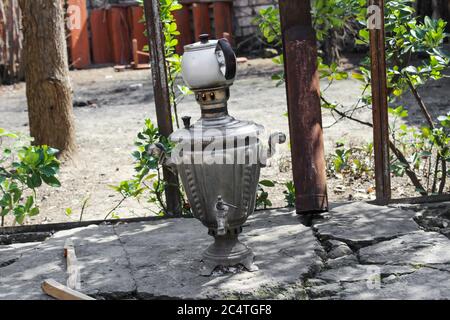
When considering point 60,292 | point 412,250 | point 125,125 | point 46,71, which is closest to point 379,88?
point 412,250

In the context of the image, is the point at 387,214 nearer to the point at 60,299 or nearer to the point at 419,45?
the point at 419,45

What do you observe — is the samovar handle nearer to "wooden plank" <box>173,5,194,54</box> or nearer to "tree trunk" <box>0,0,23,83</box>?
"tree trunk" <box>0,0,23,83</box>

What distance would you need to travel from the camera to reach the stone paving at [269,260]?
3.30 m

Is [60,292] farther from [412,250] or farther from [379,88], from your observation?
[379,88]

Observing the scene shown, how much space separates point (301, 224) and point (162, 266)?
878mm

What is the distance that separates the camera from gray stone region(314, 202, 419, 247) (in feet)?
12.5

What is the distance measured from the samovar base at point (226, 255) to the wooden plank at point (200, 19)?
12298 mm

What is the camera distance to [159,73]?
4.35m

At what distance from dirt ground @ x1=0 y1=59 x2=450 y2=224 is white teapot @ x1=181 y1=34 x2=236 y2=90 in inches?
101

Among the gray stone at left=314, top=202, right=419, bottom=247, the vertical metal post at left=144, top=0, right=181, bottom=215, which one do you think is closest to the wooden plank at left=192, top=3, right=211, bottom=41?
the vertical metal post at left=144, top=0, right=181, bottom=215

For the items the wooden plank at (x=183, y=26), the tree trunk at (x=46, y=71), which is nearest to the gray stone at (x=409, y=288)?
the tree trunk at (x=46, y=71)

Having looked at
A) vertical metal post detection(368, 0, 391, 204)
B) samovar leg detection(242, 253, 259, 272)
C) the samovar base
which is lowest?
samovar leg detection(242, 253, 259, 272)

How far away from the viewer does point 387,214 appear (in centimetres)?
413

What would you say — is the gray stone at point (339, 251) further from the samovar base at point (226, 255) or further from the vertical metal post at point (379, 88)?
the vertical metal post at point (379, 88)
